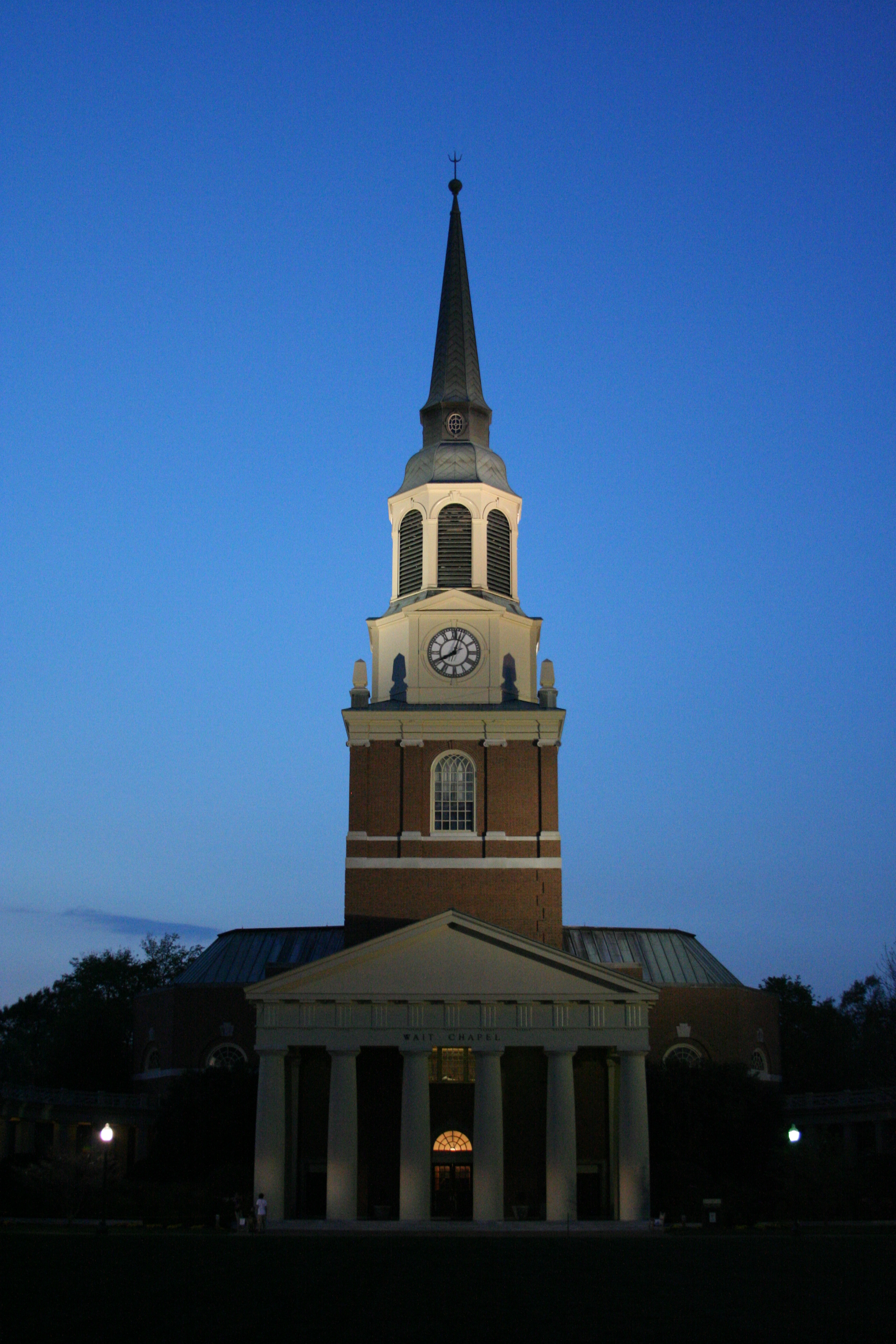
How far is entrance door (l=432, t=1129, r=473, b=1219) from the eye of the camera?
51531 mm

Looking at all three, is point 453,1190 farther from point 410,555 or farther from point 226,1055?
point 410,555

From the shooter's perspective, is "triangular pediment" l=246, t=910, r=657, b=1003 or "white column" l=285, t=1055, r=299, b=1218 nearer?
"triangular pediment" l=246, t=910, r=657, b=1003

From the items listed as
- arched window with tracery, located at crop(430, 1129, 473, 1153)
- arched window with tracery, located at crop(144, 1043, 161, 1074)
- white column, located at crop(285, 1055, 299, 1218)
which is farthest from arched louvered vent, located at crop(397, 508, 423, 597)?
arched window with tracery, located at crop(144, 1043, 161, 1074)

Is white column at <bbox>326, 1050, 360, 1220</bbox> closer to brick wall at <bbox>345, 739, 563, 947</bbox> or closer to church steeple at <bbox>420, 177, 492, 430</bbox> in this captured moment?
brick wall at <bbox>345, 739, 563, 947</bbox>

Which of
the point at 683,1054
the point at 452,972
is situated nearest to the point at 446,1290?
the point at 452,972

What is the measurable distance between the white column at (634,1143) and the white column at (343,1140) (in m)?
8.69

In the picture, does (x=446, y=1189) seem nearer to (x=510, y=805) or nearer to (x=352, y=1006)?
(x=352, y=1006)

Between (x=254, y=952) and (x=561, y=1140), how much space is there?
23.6 metres

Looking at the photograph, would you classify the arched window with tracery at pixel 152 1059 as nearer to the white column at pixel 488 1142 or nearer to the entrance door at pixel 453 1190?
the entrance door at pixel 453 1190

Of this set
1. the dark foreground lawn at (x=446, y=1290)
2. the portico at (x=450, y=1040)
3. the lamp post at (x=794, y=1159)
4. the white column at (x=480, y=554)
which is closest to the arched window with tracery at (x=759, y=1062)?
the lamp post at (x=794, y=1159)

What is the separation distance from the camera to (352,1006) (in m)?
49.5

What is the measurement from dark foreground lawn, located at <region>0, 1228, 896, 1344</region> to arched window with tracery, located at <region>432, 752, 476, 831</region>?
1979 cm

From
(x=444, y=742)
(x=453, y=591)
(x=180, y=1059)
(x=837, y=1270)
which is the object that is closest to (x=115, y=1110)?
(x=180, y=1059)

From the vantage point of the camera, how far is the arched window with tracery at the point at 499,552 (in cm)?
5978
